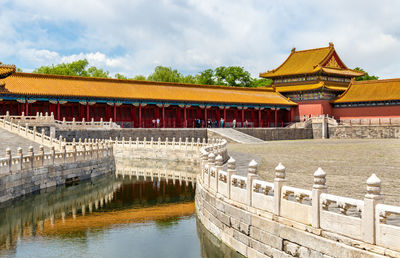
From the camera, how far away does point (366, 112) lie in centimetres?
5644

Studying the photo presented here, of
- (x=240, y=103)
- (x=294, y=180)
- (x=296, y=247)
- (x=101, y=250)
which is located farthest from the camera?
(x=240, y=103)

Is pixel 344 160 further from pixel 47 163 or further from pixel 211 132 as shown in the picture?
pixel 211 132

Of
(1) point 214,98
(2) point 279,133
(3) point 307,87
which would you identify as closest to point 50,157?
(1) point 214,98

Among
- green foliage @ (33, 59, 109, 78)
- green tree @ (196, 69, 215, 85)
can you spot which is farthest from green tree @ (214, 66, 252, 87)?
green foliage @ (33, 59, 109, 78)

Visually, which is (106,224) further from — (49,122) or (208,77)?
(208,77)

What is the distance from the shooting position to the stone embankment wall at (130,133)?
39141mm

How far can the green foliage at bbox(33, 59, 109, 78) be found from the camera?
75.1m

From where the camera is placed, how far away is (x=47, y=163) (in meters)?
24.1

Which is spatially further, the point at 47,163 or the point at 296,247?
the point at 47,163

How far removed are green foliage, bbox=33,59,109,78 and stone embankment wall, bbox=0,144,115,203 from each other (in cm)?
4647

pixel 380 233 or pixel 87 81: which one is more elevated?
pixel 87 81

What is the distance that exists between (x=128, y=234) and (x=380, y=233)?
9955 millimetres

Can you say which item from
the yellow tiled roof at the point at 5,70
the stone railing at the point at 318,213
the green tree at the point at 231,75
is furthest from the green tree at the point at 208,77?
the stone railing at the point at 318,213

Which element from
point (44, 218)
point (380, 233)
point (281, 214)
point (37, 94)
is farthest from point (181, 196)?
point (37, 94)
